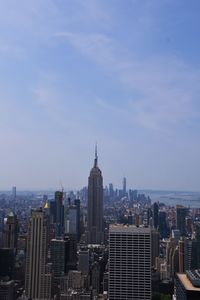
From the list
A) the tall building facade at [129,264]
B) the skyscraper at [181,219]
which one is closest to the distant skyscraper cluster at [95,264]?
the tall building facade at [129,264]

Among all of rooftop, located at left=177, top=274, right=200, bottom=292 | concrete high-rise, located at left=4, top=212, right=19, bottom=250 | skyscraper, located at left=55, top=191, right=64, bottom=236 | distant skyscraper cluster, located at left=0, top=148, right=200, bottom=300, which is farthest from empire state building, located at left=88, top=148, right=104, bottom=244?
rooftop, located at left=177, top=274, right=200, bottom=292

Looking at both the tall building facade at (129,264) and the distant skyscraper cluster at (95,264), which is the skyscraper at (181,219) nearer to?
the distant skyscraper cluster at (95,264)

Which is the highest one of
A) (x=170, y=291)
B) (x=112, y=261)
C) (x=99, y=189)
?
(x=99, y=189)

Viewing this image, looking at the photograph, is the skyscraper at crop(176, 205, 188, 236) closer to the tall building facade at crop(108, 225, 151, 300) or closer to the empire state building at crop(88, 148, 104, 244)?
the empire state building at crop(88, 148, 104, 244)

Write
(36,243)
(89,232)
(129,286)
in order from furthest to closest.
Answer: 1. (89,232)
2. (36,243)
3. (129,286)

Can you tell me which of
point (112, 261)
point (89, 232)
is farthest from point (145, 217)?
point (112, 261)

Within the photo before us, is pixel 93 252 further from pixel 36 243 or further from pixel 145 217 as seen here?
pixel 145 217
